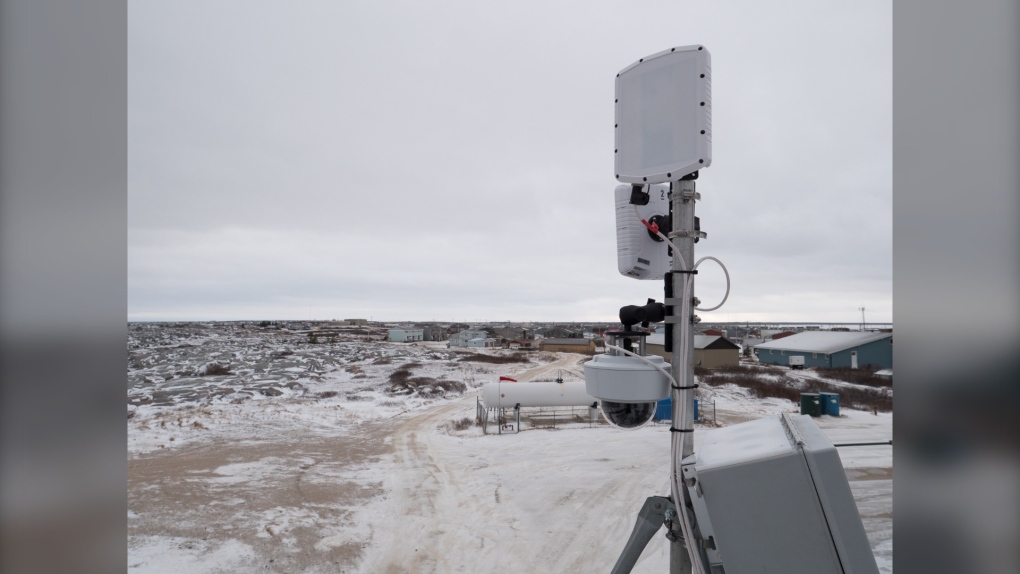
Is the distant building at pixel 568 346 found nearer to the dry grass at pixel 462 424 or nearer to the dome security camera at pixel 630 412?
the dry grass at pixel 462 424

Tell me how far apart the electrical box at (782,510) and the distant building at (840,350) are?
43157 mm

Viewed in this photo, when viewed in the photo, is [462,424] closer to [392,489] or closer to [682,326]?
[392,489]

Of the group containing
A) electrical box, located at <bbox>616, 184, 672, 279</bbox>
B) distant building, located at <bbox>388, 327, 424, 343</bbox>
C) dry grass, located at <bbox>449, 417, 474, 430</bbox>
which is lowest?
distant building, located at <bbox>388, 327, 424, 343</bbox>

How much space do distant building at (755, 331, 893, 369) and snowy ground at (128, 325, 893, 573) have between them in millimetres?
21599

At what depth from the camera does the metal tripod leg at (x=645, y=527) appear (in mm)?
2740

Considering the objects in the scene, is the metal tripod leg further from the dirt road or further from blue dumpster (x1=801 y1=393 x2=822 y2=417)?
blue dumpster (x1=801 y1=393 x2=822 y2=417)

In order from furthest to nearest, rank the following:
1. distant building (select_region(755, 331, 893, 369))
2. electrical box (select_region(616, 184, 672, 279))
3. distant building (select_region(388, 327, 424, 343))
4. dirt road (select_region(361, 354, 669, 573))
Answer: distant building (select_region(388, 327, 424, 343)), distant building (select_region(755, 331, 893, 369)), dirt road (select_region(361, 354, 669, 573)), electrical box (select_region(616, 184, 672, 279))

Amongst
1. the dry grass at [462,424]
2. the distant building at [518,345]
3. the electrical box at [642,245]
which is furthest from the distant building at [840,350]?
the electrical box at [642,245]

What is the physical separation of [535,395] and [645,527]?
16.7 meters

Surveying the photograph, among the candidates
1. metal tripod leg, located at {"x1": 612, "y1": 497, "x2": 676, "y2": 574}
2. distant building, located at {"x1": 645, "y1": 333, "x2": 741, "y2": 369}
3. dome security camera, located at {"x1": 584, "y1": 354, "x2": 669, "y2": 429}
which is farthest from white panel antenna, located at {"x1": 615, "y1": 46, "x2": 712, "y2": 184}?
distant building, located at {"x1": 645, "y1": 333, "x2": 741, "y2": 369}

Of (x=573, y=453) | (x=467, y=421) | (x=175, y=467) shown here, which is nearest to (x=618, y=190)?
(x=573, y=453)

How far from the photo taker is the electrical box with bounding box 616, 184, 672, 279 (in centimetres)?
320

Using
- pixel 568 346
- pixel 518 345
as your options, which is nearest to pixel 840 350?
pixel 568 346
